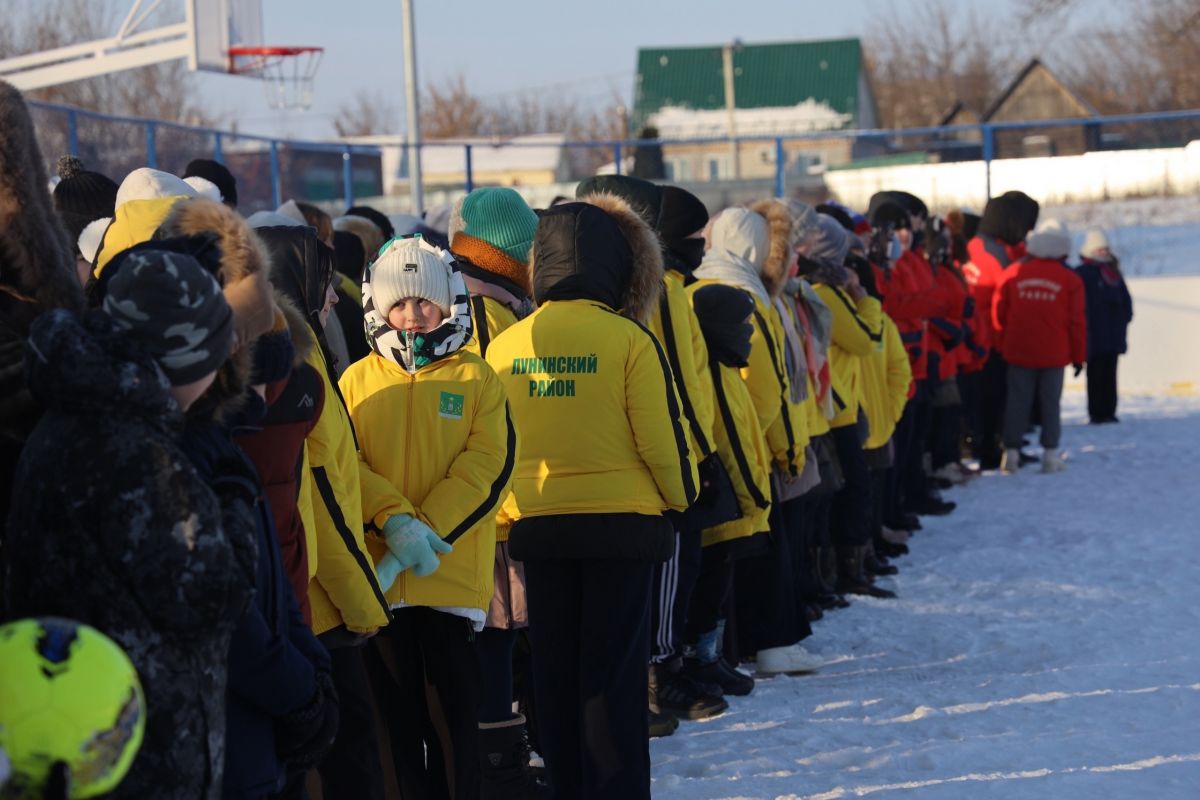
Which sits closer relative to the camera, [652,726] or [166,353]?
[166,353]

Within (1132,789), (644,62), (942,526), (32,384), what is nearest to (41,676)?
(32,384)

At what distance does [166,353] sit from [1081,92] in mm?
61750

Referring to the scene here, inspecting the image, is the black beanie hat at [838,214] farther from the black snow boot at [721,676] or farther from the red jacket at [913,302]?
the black snow boot at [721,676]

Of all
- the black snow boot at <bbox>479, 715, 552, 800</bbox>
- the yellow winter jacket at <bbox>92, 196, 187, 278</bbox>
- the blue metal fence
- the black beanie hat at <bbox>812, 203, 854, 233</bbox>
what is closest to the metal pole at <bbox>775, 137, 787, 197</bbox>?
the blue metal fence

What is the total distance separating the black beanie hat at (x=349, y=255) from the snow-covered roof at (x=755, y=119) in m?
49.6

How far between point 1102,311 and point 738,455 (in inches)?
392

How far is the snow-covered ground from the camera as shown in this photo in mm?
4992

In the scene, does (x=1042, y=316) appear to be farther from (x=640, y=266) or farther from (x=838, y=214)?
(x=640, y=266)

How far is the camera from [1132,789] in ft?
15.6

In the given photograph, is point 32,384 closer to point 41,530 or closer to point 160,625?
point 41,530

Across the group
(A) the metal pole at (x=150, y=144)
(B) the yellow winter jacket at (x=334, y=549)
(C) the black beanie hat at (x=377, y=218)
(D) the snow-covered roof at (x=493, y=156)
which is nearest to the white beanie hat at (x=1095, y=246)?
(D) the snow-covered roof at (x=493, y=156)

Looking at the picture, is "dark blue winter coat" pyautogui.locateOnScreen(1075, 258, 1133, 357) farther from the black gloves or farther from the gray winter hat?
the gray winter hat

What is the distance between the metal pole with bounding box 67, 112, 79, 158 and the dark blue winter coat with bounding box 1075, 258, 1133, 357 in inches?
350

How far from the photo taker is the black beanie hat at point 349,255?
6352 millimetres
